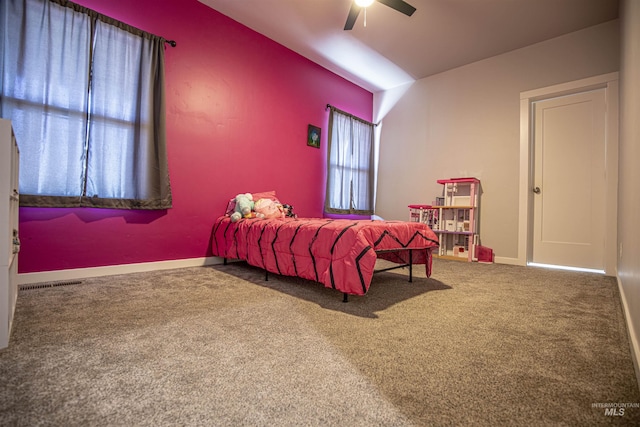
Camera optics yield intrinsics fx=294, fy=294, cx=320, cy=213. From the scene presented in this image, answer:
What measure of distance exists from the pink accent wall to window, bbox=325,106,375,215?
11.6 inches

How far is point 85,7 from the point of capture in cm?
239

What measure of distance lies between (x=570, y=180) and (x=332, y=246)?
330 cm

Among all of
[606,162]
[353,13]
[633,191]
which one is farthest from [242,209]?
[606,162]

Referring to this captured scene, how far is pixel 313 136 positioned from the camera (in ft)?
14.1

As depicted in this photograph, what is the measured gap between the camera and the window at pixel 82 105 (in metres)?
2.13

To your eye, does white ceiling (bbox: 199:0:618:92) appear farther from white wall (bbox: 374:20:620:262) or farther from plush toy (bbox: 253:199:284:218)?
→ plush toy (bbox: 253:199:284:218)

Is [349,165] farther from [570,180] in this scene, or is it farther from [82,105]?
[82,105]

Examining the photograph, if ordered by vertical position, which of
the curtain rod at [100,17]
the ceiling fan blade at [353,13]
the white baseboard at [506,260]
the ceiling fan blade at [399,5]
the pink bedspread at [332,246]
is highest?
the ceiling fan blade at [399,5]

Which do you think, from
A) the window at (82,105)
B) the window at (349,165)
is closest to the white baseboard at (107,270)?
the window at (82,105)

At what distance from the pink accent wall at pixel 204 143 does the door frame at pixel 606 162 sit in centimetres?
268

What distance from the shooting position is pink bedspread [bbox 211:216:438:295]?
1770 mm


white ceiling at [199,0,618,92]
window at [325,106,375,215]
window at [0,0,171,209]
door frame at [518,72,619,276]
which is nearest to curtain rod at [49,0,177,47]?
window at [0,0,171,209]

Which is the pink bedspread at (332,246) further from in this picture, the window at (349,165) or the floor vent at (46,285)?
the window at (349,165)

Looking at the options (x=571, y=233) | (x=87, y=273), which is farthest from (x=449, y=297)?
(x=87, y=273)
